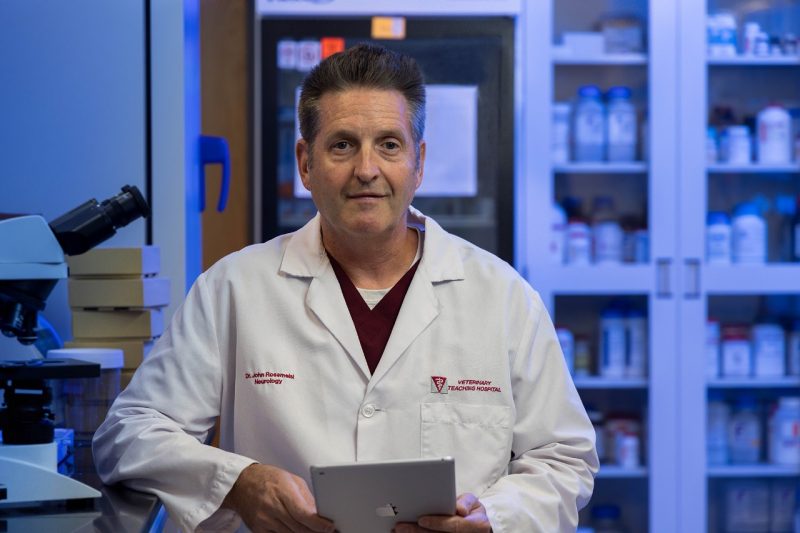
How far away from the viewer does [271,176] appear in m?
3.45

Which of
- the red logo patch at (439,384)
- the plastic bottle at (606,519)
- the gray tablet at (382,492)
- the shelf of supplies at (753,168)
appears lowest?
the plastic bottle at (606,519)

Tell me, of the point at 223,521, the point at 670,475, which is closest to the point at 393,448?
the point at 223,521

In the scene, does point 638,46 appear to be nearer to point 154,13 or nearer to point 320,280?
point 154,13

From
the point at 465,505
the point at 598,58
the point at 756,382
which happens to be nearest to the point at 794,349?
the point at 756,382

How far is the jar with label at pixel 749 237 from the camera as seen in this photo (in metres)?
3.63

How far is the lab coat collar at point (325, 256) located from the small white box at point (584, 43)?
1.98m

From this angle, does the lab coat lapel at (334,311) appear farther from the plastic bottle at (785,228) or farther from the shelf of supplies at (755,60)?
the plastic bottle at (785,228)

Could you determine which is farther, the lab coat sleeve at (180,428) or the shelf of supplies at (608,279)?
the shelf of supplies at (608,279)

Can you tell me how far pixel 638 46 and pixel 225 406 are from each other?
2455 millimetres

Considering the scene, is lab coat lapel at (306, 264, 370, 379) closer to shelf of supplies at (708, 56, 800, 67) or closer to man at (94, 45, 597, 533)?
man at (94, 45, 597, 533)

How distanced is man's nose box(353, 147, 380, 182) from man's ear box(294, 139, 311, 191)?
116 mm

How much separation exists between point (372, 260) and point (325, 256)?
79 millimetres

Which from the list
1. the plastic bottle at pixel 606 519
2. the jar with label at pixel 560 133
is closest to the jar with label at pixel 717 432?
the plastic bottle at pixel 606 519

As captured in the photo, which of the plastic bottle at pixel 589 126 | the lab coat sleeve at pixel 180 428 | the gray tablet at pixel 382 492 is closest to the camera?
the gray tablet at pixel 382 492
